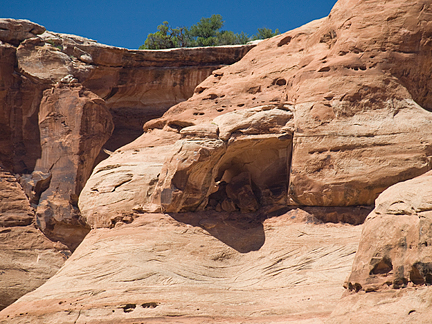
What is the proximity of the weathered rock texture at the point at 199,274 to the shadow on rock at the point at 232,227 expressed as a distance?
2 cm

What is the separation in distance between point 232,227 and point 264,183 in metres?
1.14

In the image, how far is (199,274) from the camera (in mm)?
8562

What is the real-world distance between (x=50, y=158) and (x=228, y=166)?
23.4 ft

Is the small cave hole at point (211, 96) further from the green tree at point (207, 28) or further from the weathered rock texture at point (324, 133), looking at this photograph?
the green tree at point (207, 28)

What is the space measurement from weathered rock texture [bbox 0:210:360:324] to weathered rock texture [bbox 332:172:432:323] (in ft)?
3.21

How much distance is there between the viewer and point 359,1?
10188 millimetres

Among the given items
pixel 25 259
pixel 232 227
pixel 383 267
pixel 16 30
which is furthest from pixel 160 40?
pixel 383 267

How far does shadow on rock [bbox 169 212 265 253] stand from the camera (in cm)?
940

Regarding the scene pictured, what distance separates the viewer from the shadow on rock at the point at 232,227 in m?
9.40

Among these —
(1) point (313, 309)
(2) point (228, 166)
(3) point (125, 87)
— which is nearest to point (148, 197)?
(2) point (228, 166)

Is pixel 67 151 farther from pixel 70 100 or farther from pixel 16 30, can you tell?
pixel 16 30

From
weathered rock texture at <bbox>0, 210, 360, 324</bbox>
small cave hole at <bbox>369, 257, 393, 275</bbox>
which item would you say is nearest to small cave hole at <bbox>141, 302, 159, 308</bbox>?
weathered rock texture at <bbox>0, 210, 360, 324</bbox>

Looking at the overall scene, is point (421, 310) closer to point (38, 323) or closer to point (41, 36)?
point (38, 323)

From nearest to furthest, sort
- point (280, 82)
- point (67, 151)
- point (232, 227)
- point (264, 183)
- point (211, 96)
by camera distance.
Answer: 1. point (232, 227)
2. point (264, 183)
3. point (280, 82)
4. point (211, 96)
5. point (67, 151)
